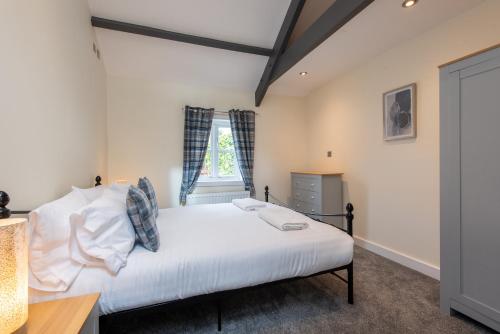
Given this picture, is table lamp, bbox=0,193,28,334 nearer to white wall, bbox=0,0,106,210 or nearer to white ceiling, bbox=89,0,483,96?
white wall, bbox=0,0,106,210

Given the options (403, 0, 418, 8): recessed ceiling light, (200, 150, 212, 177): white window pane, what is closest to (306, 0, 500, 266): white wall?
(403, 0, 418, 8): recessed ceiling light

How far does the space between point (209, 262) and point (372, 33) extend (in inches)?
111

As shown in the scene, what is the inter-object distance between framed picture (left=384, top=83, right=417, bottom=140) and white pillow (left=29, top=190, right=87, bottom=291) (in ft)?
10.4

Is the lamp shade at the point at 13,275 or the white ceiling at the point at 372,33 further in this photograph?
the white ceiling at the point at 372,33

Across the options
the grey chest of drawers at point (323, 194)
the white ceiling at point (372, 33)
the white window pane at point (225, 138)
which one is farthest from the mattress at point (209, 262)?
the white window pane at point (225, 138)

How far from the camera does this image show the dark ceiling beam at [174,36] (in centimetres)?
264

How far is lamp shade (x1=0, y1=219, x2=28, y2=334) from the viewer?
0.72 metres

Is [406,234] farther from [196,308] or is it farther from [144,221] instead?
[144,221]

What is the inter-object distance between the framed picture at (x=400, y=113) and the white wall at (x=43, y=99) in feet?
10.8

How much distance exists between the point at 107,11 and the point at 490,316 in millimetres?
4395

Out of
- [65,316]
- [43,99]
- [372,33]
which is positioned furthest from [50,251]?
[372,33]

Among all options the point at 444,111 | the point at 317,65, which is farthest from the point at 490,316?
the point at 317,65

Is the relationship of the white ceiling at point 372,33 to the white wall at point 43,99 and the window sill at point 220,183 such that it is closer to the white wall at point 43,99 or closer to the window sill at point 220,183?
the window sill at point 220,183

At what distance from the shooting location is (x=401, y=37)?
8.36ft
